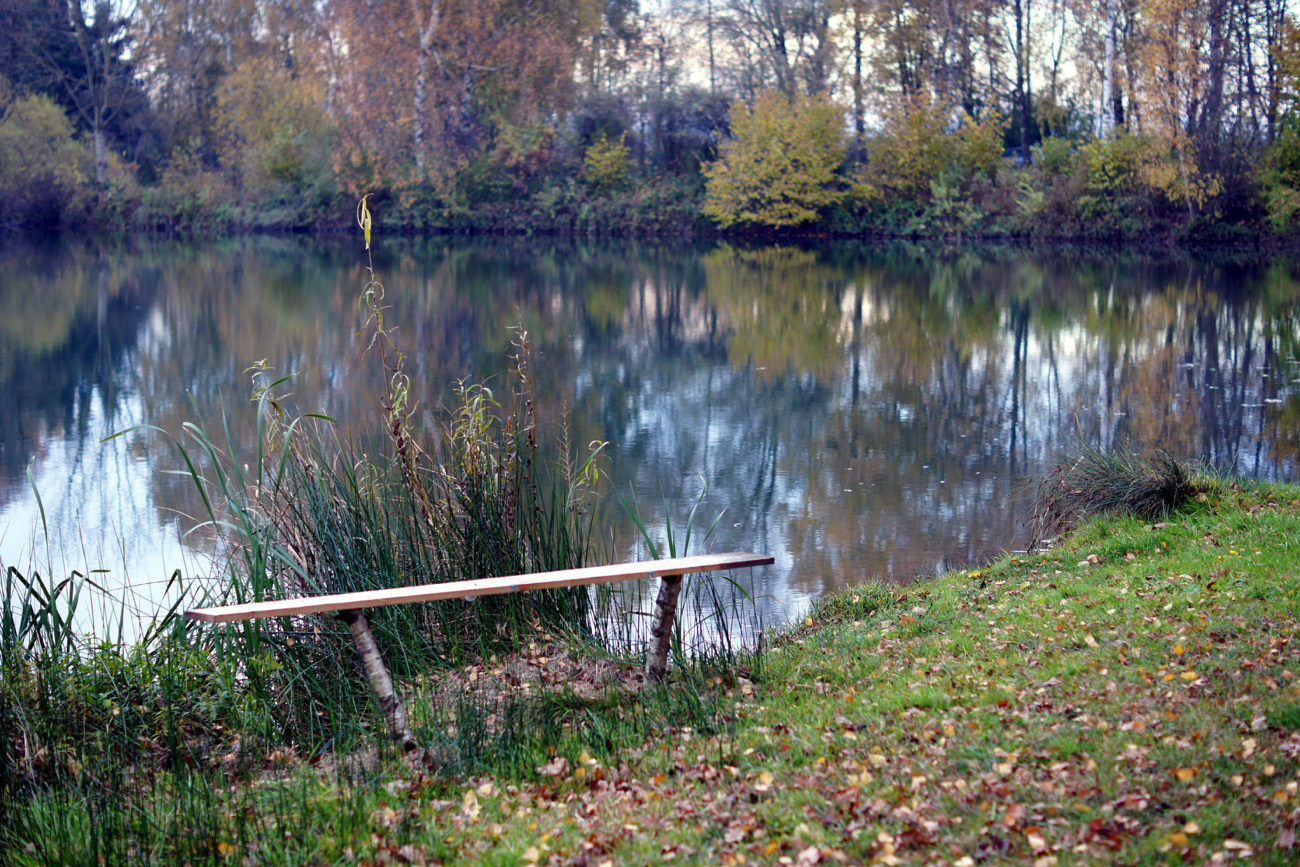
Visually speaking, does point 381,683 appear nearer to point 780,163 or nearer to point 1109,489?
point 1109,489

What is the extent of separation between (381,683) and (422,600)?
34 cm

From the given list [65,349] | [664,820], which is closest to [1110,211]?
[65,349]

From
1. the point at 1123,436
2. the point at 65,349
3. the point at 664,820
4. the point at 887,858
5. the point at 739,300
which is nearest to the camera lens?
the point at 887,858

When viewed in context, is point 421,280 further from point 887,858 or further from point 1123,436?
point 887,858

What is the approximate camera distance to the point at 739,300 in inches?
878

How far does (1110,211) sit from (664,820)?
113ft

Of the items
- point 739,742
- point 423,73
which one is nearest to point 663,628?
point 739,742

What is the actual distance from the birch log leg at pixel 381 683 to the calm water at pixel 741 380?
3.25 ft

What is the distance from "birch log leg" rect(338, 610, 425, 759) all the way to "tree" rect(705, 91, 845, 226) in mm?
35592

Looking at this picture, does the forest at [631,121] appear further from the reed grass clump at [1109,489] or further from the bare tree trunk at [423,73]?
the reed grass clump at [1109,489]

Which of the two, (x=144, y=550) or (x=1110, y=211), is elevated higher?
(x=1110, y=211)

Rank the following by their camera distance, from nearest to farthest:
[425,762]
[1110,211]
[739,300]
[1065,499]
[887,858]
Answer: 1. [887,858]
2. [425,762]
3. [1065,499]
4. [739,300]
5. [1110,211]

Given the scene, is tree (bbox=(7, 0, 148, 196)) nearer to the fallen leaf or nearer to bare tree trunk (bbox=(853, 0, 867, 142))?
bare tree trunk (bbox=(853, 0, 867, 142))

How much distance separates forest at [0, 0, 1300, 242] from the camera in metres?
33.4
